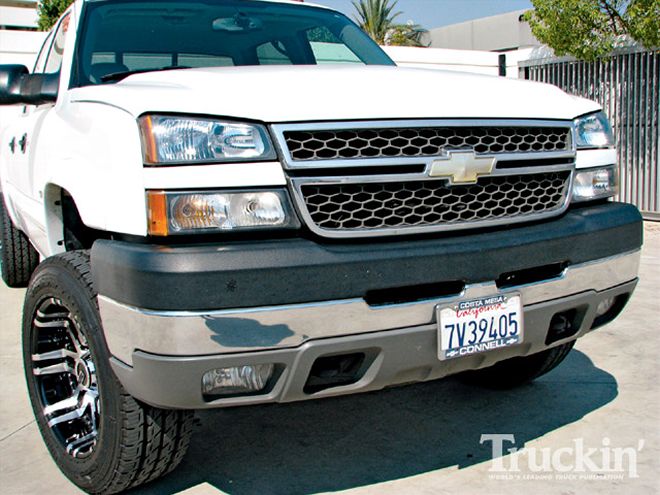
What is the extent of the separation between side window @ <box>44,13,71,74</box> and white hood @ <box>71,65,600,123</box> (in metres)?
1.04

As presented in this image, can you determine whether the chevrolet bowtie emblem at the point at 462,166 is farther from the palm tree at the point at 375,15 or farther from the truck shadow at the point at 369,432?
the palm tree at the point at 375,15

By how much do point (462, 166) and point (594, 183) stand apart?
746mm

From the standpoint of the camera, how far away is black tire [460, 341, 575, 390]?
3486mm

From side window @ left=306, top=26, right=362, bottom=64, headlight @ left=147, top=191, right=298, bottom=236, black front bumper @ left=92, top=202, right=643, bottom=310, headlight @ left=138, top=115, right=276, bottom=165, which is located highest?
side window @ left=306, top=26, right=362, bottom=64

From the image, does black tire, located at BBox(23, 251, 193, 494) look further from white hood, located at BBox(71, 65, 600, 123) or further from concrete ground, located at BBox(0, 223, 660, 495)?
white hood, located at BBox(71, 65, 600, 123)

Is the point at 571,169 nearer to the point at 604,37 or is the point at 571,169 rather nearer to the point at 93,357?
the point at 93,357

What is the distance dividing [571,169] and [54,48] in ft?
9.35

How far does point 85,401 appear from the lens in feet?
9.11

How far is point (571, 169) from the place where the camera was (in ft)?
9.15

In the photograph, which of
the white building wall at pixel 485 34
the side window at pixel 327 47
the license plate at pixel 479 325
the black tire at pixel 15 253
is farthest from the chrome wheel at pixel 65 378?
the white building wall at pixel 485 34

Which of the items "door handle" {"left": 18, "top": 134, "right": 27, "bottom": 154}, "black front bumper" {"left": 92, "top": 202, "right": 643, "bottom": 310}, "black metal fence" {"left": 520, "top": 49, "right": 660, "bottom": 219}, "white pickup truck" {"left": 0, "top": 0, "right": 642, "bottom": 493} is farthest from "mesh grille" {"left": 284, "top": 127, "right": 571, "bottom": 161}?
"black metal fence" {"left": 520, "top": 49, "right": 660, "bottom": 219}

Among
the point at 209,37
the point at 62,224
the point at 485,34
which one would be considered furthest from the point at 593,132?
the point at 485,34

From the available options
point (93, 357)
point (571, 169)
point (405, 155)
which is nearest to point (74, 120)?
point (93, 357)

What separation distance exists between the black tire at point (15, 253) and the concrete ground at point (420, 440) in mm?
1882
